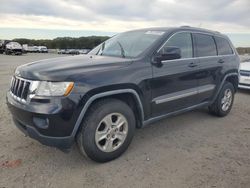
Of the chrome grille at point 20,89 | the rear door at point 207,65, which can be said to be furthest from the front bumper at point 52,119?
the rear door at point 207,65

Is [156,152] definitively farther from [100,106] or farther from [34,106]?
[34,106]

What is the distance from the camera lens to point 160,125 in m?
4.84

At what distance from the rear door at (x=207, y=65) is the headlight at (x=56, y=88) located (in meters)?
2.56

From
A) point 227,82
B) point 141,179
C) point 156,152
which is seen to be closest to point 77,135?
point 141,179

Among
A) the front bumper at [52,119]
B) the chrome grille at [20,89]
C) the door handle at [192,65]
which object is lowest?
the front bumper at [52,119]

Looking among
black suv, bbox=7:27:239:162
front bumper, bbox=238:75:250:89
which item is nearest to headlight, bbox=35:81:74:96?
black suv, bbox=7:27:239:162

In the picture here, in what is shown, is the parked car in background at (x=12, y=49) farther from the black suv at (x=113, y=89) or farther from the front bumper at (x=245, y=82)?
→ the black suv at (x=113, y=89)

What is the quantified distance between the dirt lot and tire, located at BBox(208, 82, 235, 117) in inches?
30.1

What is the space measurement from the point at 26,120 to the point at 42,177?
70 centimetres

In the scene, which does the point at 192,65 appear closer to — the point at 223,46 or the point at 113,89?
the point at 223,46

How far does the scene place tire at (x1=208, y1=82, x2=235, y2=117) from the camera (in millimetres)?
5311

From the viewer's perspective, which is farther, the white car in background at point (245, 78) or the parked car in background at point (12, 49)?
the parked car in background at point (12, 49)

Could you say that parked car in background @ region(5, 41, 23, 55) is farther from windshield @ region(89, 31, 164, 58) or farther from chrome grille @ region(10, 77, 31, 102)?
chrome grille @ region(10, 77, 31, 102)

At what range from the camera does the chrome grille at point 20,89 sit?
3076 millimetres
